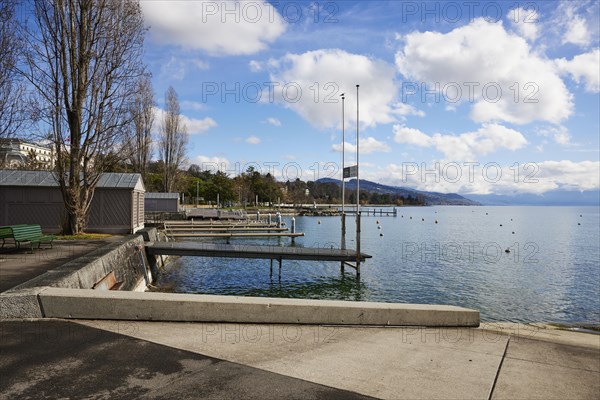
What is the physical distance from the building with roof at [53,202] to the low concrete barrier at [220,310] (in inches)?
615

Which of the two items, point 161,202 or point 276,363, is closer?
point 276,363

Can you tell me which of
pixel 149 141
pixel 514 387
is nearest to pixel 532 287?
pixel 514 387

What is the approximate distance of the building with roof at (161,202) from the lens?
50.8 metres

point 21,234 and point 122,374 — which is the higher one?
point 21,234

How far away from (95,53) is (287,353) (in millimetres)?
19465

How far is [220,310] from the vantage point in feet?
22.2

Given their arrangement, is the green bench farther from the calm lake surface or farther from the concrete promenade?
the concrete promenade

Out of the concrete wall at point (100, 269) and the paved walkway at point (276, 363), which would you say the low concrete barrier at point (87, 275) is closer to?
the concrete wall at point (100, 269)

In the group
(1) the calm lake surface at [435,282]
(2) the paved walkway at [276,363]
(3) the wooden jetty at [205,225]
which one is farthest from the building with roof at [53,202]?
(2) the paved walkway at [276,363]

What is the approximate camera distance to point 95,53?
19.7 meters

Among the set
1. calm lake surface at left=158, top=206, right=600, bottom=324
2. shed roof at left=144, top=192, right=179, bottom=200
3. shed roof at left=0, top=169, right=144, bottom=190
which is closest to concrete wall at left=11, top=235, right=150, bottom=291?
calm lake surface at left=158, top=206, right=600, bottom=324

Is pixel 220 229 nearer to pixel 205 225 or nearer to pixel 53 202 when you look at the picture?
pixel 205 225

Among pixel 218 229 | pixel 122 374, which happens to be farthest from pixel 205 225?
pixel 122 374

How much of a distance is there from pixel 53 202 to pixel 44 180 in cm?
136
